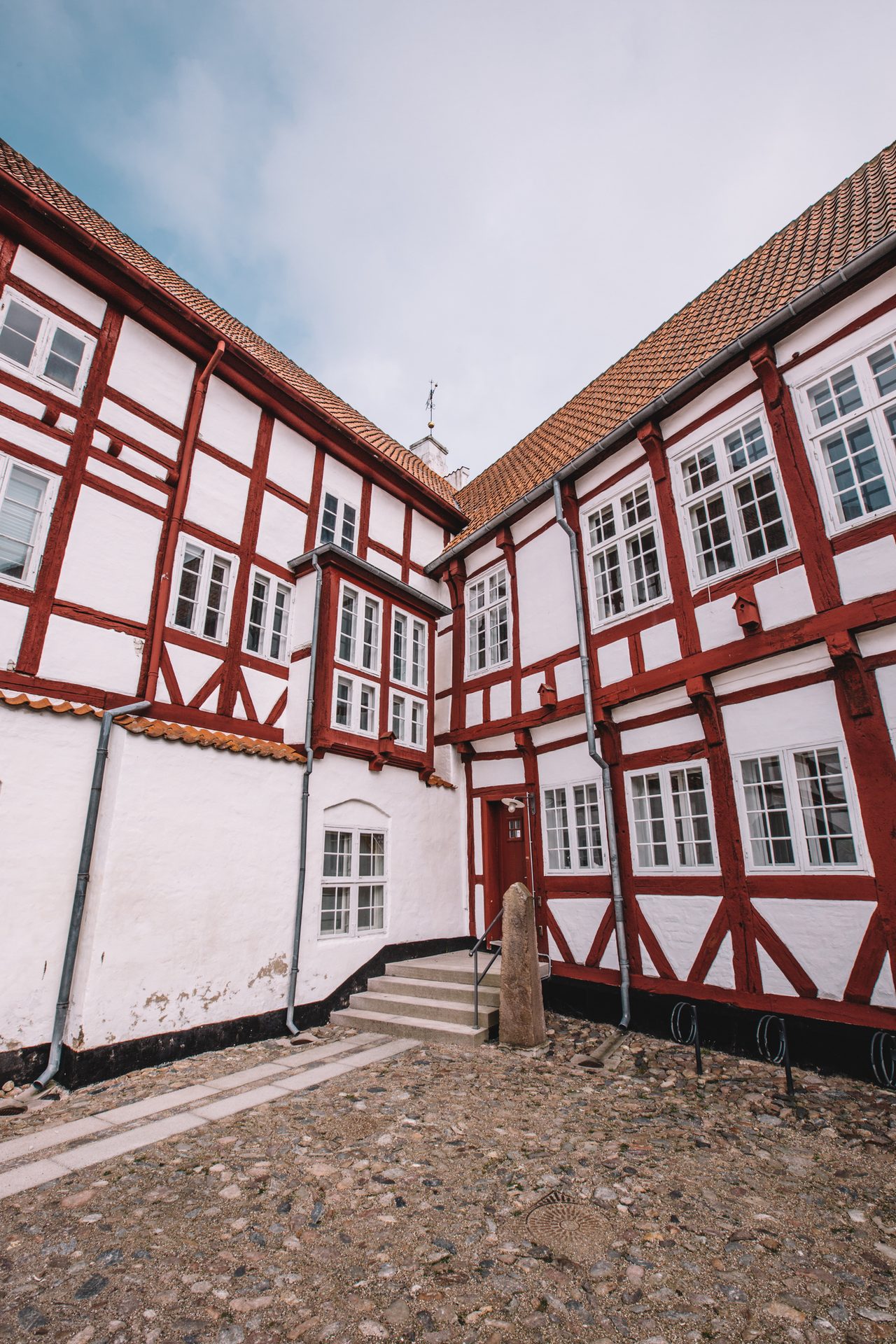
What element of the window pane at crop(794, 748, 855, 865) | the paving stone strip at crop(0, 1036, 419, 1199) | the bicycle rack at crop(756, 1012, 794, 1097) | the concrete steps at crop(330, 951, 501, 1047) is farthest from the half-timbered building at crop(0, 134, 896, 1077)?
the paving stone strip at crop(0, 1036, 419, 1199)

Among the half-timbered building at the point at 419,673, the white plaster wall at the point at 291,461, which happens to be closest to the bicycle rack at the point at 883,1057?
the half-timbered building at the point at 419,673

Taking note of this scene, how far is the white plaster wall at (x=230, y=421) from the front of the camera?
8969 mm

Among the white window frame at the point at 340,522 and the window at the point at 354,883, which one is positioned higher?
the white window frame at the point at 340,522

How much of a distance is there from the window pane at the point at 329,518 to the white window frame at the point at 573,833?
5.48 meters

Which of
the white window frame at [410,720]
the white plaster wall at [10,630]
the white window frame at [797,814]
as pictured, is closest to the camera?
the white window frame at [797,814]

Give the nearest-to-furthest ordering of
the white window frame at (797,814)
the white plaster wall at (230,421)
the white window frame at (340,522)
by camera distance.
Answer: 1. the white window frame at (797,814)
2. the white plaster wall at (230,421)
3. the white window frame at (340,522)

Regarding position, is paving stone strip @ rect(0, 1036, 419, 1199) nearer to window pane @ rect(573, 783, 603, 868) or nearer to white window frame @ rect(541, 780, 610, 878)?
white window frame @ rect(541, 780, 610, 878)

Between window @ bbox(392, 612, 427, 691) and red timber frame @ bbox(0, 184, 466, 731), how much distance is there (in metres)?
2.03

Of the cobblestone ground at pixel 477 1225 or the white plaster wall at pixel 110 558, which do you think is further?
the white plaster wall at pixel 110 558

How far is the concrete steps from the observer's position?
273 inches

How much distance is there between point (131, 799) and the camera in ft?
21.3

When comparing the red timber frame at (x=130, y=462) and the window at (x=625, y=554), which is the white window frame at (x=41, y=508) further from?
the window at (x=625, y=554)

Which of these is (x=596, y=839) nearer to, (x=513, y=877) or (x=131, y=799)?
(x=513, y=877)

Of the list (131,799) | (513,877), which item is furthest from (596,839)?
(131,799)
